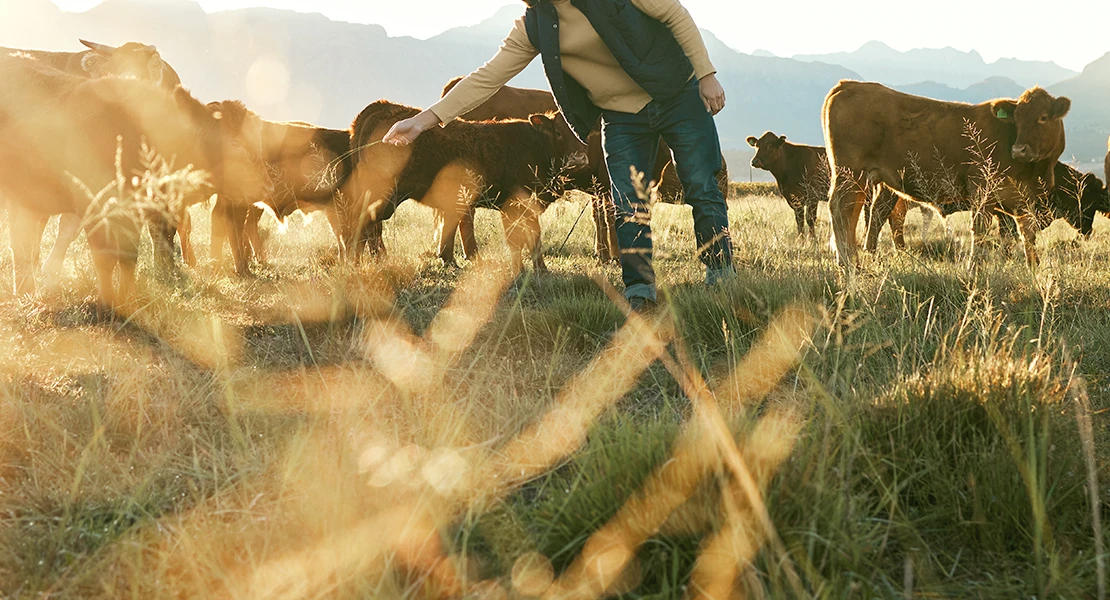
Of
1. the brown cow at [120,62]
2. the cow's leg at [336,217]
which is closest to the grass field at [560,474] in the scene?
the cow's leg at [336,217]

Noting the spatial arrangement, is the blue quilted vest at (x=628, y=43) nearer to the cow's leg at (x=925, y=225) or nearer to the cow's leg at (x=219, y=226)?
the cow's leg at (x=925, y=225)

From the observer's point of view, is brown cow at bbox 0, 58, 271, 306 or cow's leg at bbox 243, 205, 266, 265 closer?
brown cow at bbox 0, 58, 271, 306

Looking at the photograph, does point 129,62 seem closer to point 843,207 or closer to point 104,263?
point 104,263

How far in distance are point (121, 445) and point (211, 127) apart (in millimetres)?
3949

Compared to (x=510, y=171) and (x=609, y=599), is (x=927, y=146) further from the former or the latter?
(x=609, y=599)

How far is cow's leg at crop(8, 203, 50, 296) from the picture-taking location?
209 inches

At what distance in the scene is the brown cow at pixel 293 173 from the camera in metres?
7.15

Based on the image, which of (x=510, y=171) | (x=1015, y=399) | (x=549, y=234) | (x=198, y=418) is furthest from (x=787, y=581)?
(x=549, y=234)

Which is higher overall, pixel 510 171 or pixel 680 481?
pixel 510 171

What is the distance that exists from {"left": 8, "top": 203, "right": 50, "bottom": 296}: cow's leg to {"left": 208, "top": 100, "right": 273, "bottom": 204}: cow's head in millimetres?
1262

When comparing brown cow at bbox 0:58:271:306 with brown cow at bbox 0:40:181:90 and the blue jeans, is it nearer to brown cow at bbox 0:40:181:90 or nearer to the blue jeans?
the blue jeans

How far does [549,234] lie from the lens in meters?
10.1

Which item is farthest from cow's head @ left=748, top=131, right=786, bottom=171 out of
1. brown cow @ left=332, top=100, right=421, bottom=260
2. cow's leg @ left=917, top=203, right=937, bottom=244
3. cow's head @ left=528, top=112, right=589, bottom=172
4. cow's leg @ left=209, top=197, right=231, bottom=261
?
cow's leg @ left=209, top=197, right=231, bottom=261

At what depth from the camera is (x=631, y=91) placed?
4.68 m
